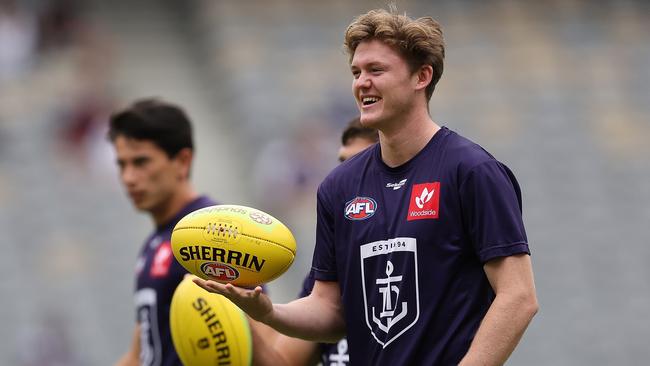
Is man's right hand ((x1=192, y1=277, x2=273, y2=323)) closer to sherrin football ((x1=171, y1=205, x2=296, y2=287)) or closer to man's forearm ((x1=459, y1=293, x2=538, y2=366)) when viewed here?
sherrin football ((x1=171, y1=205, x2=296, y2=287))

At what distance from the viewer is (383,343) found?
3686 millimetres

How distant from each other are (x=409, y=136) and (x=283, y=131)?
8.24 metres

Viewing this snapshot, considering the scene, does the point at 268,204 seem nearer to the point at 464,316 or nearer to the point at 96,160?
the point at 96,160

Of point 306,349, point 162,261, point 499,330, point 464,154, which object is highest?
point 464,154

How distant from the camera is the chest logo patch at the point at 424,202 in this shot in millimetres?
3586

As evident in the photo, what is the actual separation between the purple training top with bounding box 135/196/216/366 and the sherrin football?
52.1 inches

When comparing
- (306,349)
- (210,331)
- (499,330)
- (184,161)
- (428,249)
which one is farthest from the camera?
(184,161)

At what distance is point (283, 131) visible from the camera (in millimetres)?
11961

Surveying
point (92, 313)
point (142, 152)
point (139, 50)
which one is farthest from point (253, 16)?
point (142, 152)

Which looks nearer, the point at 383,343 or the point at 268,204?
the point at 383,343

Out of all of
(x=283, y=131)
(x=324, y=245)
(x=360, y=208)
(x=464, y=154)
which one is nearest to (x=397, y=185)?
(x=360, y=208)

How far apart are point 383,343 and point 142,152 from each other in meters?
2.32

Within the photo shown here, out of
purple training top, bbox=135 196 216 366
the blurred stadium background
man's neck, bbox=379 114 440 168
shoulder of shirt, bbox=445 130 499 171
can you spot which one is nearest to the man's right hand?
man's neck, bbox=379 114 440 168

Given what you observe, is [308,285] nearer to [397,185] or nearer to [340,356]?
[340,356]
